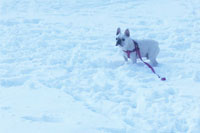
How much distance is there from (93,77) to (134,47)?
1.17 m

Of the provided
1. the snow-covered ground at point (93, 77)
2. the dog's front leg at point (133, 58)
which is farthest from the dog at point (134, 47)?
the snow-covered ground at point (93, 77)

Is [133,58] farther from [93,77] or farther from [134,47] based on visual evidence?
[93,77]

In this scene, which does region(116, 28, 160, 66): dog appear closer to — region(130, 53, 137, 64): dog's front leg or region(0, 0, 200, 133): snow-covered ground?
region(130, 53, 137, 64): dog's front leg

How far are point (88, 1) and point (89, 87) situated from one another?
8.76 m

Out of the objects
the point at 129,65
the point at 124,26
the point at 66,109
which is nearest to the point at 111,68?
the point at 129,65

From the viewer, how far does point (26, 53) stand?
294 inches

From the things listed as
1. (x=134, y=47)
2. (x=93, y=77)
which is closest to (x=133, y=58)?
(x=134, y=47)

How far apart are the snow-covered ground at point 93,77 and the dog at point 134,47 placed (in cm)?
22

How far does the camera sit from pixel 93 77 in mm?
6074

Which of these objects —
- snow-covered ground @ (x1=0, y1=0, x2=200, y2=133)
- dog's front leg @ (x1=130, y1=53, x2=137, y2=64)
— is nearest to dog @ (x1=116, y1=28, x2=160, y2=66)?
dog's front leg @ (x1=130, y1=53, x2=137, y2=64)

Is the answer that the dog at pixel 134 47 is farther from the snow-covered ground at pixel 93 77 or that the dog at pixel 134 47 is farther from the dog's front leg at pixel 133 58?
the snow-covered ground at pixel 93 77

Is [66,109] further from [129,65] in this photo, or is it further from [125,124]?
[129,65]

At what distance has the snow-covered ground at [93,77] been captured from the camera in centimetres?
448

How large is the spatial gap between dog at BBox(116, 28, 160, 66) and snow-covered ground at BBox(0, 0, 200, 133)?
0.22 meters
